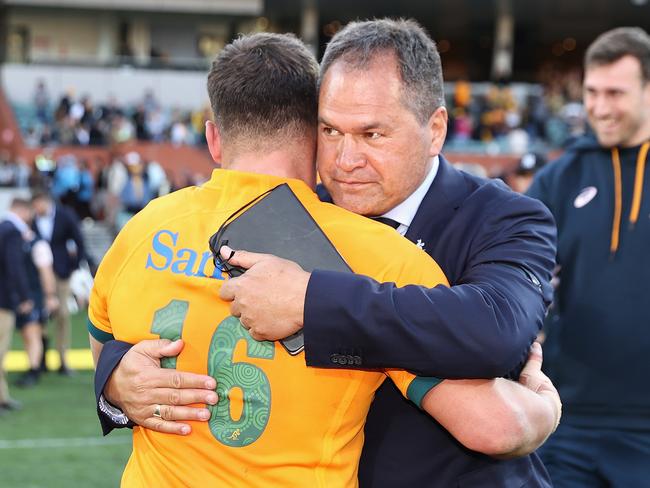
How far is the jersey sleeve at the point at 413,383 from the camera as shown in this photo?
86.1 inches

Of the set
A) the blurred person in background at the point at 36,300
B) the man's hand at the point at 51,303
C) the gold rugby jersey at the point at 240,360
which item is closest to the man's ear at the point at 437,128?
the gold rugby jersey at the point at 240,360

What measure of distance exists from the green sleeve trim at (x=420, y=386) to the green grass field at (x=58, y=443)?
5.08 metres

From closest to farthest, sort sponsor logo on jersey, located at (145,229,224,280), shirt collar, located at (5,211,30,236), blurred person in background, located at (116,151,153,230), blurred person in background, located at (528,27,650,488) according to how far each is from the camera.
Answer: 1. sponsor logo on jersey, located at (145,229,224,280)
2. blurred person in background, located at (528,27,650,488)
3. shirt collar, located at (5,211,30,236)
4. blurred person in background, located at (116,151,153,230)

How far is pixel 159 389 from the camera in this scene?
2.28m

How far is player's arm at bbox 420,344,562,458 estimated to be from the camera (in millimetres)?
2150

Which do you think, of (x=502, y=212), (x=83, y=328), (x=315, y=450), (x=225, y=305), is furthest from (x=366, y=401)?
(x=83, y=328)

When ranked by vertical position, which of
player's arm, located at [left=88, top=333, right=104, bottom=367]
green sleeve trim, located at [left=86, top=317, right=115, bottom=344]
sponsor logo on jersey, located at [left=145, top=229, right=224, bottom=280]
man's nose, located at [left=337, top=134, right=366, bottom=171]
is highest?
man's nose, located at [left=337, top=134, right=366, bottom=171]

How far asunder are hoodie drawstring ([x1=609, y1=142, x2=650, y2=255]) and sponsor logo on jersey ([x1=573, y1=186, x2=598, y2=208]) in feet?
0.28

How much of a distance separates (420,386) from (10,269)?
25.0 ft

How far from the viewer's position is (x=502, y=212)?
2.52 m

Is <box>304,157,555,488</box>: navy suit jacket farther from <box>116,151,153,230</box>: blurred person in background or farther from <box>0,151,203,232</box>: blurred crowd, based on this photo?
<box>116,151,153,230</box>: blurred person in background

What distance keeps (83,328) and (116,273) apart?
1257cm

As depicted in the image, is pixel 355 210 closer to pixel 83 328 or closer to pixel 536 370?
pixel 536 370

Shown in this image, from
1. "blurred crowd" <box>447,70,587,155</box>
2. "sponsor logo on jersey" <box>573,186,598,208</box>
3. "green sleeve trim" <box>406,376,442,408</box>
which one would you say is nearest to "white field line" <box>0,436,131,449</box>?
"sponsor logo on jersey" <box>573,186,598,208</box>
